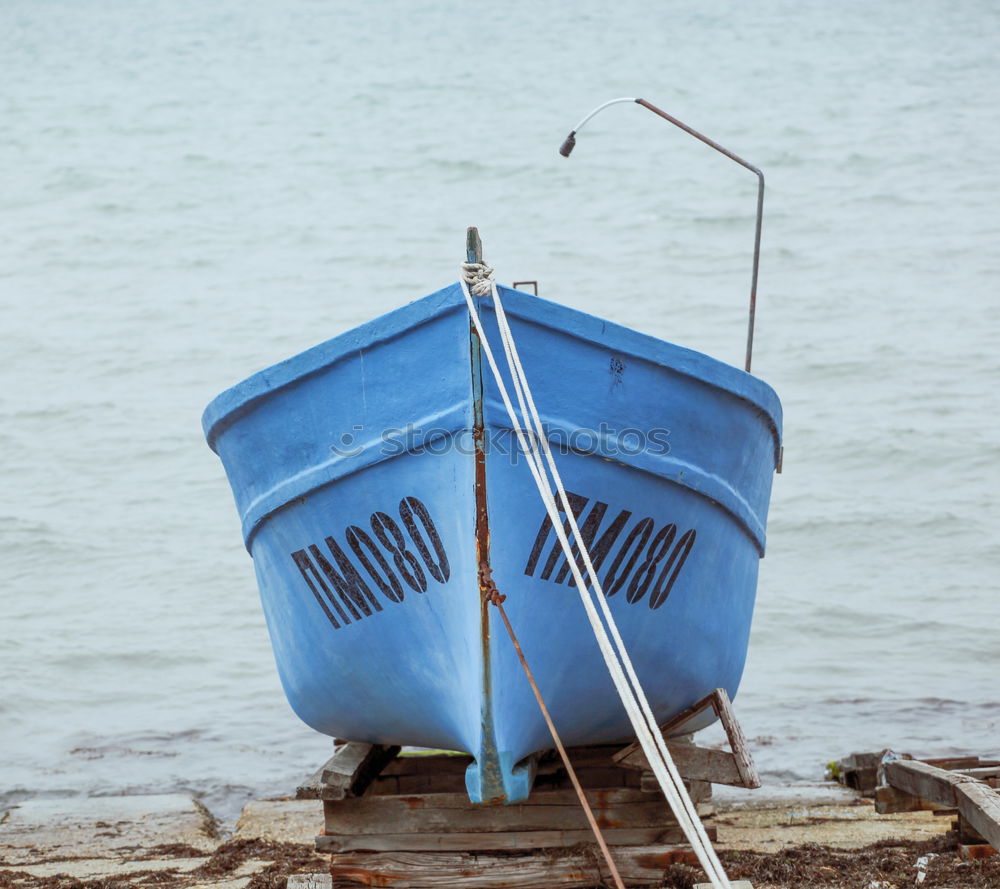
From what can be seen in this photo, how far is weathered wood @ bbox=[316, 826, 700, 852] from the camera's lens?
4.77m

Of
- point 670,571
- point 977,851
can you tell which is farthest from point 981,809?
point 670,571

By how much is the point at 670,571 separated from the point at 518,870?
3.77ft

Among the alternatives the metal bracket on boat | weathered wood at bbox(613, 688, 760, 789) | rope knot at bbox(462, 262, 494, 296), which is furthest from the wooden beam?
rope knot at bbox(462, 262, 494, 296)

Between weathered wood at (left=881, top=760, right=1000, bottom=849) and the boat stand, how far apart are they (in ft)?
2.37

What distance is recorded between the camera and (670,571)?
466 centimetres

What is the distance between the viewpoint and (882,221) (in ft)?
73.9

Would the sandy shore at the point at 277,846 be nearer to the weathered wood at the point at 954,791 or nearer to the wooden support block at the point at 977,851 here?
the wooden support block at the point at 977,851

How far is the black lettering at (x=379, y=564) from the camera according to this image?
173 inches

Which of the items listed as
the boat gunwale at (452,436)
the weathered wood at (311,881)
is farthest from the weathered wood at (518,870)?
the boat gunwale at (452,436)

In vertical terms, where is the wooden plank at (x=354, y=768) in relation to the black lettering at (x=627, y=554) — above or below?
below

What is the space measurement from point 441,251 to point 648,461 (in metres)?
17.5

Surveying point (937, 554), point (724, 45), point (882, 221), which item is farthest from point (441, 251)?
point (724, 45)

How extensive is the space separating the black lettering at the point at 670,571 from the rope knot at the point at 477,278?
3.90 feet

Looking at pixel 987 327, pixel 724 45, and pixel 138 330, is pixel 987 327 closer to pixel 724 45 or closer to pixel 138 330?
pixel 138 330
